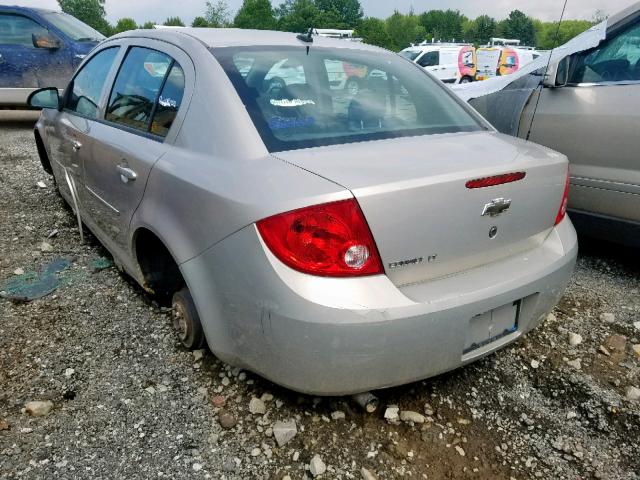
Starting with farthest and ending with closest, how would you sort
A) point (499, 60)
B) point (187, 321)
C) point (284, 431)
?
point (499, 60), point (187, 321), point (284, 431)

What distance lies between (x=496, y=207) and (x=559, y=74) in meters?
2.14

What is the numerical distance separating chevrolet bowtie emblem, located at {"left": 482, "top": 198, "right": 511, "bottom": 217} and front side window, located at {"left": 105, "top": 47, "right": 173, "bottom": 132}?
1581 millimetres

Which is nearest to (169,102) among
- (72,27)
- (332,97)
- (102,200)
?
(332,97)

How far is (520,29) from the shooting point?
271ft

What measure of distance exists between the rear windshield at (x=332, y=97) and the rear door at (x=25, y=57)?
699 cm

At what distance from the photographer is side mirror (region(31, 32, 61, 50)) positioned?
7.87m

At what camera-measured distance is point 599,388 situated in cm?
236

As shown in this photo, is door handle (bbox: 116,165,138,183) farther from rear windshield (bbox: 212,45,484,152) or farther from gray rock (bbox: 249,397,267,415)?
gray rock (bbox: 249,397,267,415)

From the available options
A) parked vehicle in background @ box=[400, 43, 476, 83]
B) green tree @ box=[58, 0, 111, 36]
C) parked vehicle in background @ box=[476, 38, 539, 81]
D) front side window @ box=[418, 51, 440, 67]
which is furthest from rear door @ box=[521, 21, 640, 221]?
green tree @ box=[58, 0, 111, 36]

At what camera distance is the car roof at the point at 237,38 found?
96.2 inches

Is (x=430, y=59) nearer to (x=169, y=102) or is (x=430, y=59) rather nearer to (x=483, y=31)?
(x=169, y=102)

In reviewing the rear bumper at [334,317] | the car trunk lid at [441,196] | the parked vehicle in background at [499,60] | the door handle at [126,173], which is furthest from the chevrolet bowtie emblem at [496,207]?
the parked vehicle in background at [499,60]

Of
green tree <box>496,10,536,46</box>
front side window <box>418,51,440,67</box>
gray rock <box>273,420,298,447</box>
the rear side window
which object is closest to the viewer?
gray rock <box>273,420,298,447</box>

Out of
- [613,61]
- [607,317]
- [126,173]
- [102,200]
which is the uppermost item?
[613,61]
